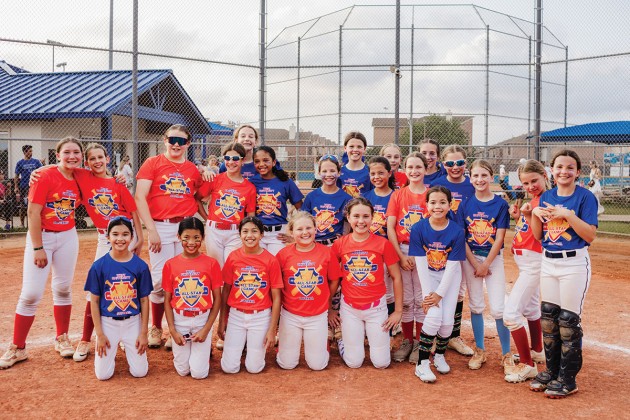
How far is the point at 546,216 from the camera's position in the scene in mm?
3424

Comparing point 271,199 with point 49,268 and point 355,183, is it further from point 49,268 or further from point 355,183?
point 49,268

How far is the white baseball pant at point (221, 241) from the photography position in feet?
14.3

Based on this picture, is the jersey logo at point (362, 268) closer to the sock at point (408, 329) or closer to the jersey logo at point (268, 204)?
the sock at point (408, 329)

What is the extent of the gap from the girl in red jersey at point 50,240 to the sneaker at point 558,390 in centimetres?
348

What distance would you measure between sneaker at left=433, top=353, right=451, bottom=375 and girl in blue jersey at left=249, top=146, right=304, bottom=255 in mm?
1547

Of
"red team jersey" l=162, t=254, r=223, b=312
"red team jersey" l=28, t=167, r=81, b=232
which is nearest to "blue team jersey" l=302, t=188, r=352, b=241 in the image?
"red team jersey" l=162, t=254, r=223, b=312

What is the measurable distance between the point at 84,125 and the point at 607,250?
1284cm

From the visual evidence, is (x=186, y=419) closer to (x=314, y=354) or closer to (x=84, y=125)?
(x=314, y=354)

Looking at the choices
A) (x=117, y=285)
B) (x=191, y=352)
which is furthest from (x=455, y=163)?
(x=117, y=285)

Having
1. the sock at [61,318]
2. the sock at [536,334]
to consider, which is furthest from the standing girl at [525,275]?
the sock at [61,318]

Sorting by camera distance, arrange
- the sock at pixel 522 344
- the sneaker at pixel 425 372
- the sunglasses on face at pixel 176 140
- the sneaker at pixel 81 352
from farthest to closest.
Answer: the sunglasses on face at pixel 176 140
the sneaker at pixel 81 352
the sock at pixel 522 344
the sneaker at pixel 425 372

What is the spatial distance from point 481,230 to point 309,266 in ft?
4.42

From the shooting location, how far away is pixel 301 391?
3.51 metres

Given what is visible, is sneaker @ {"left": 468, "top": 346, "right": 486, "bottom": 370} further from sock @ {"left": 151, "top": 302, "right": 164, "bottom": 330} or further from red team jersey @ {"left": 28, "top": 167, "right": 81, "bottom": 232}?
red team jersey @ {"left": 28, "top": 167, "right": 81, "bottom": 232}
